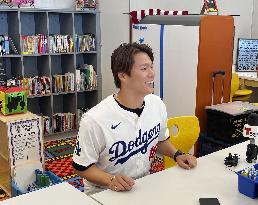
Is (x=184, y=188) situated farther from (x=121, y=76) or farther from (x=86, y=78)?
(x=86, y=78)

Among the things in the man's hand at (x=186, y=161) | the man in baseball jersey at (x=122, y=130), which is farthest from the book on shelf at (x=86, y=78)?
the man's hand at (x=186, y=161)

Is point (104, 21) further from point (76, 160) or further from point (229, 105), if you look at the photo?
point (76, 160)

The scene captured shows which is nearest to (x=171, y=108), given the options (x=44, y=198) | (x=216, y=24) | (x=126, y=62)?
(x=216, y=24)

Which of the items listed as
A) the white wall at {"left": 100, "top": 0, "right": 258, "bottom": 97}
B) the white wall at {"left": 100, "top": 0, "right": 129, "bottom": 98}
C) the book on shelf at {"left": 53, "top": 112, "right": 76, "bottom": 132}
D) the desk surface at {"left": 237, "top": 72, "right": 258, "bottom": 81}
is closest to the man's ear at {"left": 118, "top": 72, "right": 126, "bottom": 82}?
the white wall at {"left": 100, "top": 0, "right": 258, "bottom": 97}

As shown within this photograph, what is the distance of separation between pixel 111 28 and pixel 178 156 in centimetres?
350

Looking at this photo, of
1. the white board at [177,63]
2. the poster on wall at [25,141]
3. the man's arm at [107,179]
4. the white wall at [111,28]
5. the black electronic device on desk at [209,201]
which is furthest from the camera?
the white wall at [111,28]

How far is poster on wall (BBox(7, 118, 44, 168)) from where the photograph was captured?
A: 3172mm

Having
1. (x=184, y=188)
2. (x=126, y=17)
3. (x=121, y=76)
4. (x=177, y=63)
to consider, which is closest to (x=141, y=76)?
(x=121, y=76)

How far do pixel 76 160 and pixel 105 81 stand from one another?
3.61 m

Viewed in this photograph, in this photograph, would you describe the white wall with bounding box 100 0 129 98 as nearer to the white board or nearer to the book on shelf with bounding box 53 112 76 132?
the book on shelf with bounding box 53 112 76 132

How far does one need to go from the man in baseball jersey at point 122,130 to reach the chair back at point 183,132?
0.34m

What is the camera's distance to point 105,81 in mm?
5320

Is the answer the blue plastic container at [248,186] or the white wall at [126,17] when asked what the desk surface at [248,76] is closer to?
the white wall at [126,17]

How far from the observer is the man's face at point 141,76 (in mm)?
1822
